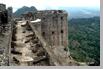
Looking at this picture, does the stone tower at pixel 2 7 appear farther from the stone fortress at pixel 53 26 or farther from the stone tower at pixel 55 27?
the stone tower at pixel 55 27

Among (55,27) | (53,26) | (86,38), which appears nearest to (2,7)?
(86,38)

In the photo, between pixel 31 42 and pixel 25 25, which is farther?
pixel 25 25

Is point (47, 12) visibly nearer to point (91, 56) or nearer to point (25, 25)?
point (25, 25)

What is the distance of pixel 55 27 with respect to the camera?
696cm

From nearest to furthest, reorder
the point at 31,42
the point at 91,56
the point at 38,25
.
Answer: the point at 31,42 → the point at 91,56 → the point at 38,25

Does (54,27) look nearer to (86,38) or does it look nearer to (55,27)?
(55,27)

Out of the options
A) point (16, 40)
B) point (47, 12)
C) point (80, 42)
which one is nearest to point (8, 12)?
point (16, 40)

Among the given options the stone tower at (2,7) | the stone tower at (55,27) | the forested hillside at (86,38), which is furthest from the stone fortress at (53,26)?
the stone tower at (2,7)

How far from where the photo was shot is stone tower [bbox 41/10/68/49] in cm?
664

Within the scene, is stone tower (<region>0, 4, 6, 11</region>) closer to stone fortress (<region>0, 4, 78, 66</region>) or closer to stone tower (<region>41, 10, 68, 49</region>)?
stone fortress (<region>0, 4, 78, 66</region>)

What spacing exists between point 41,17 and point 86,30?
5.12 ft

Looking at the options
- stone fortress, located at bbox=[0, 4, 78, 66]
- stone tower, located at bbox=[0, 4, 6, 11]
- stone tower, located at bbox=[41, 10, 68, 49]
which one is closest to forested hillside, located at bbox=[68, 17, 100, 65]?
stone fortress, located at bbox=[0, 4, 78, 66]

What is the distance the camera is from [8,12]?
184 inches

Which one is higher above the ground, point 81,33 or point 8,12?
point 8,12
